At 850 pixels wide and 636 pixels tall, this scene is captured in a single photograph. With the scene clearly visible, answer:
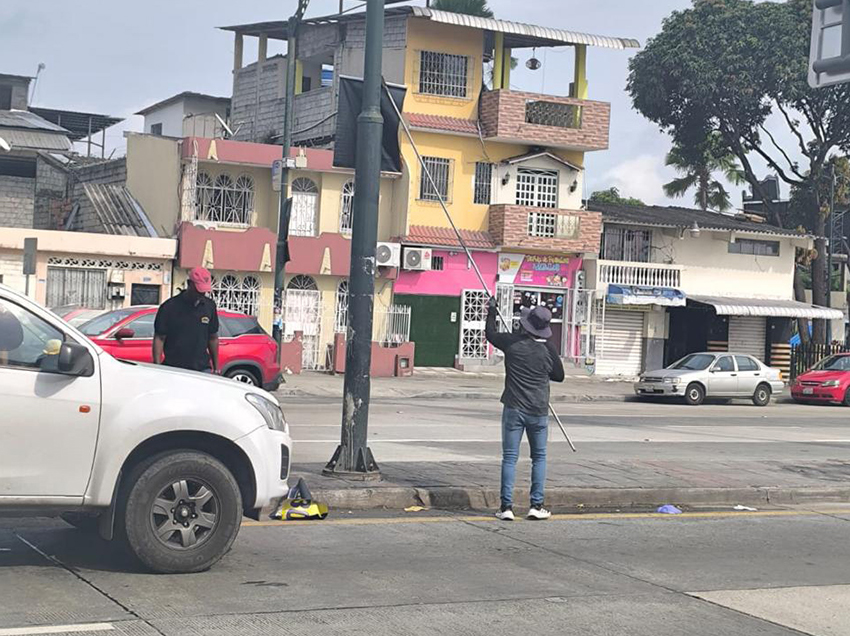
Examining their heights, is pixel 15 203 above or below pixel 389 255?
above

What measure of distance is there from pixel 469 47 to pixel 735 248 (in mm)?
12066

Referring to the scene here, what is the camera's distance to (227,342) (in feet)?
71.4

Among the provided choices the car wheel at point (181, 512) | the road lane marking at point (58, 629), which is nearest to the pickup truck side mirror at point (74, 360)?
the car wheel at point (181, 512)

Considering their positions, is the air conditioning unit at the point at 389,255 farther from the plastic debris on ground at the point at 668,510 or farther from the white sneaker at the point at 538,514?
the white sneaker at the point at 538,514

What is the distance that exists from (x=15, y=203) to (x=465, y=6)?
16.4 meters

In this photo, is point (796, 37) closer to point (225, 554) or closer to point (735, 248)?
point (735, 248)

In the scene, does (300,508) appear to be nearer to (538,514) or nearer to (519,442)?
(519,442)

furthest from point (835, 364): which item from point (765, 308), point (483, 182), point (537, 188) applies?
point (483, 182)

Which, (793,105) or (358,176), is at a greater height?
(793,105)

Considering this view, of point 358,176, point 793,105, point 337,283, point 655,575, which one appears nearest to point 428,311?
point 337,283

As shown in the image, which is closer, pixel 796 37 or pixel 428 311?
pixel 428 311

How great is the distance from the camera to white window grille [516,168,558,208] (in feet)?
125

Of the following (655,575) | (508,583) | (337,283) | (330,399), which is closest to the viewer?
(508,583)

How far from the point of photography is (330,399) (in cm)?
2659
